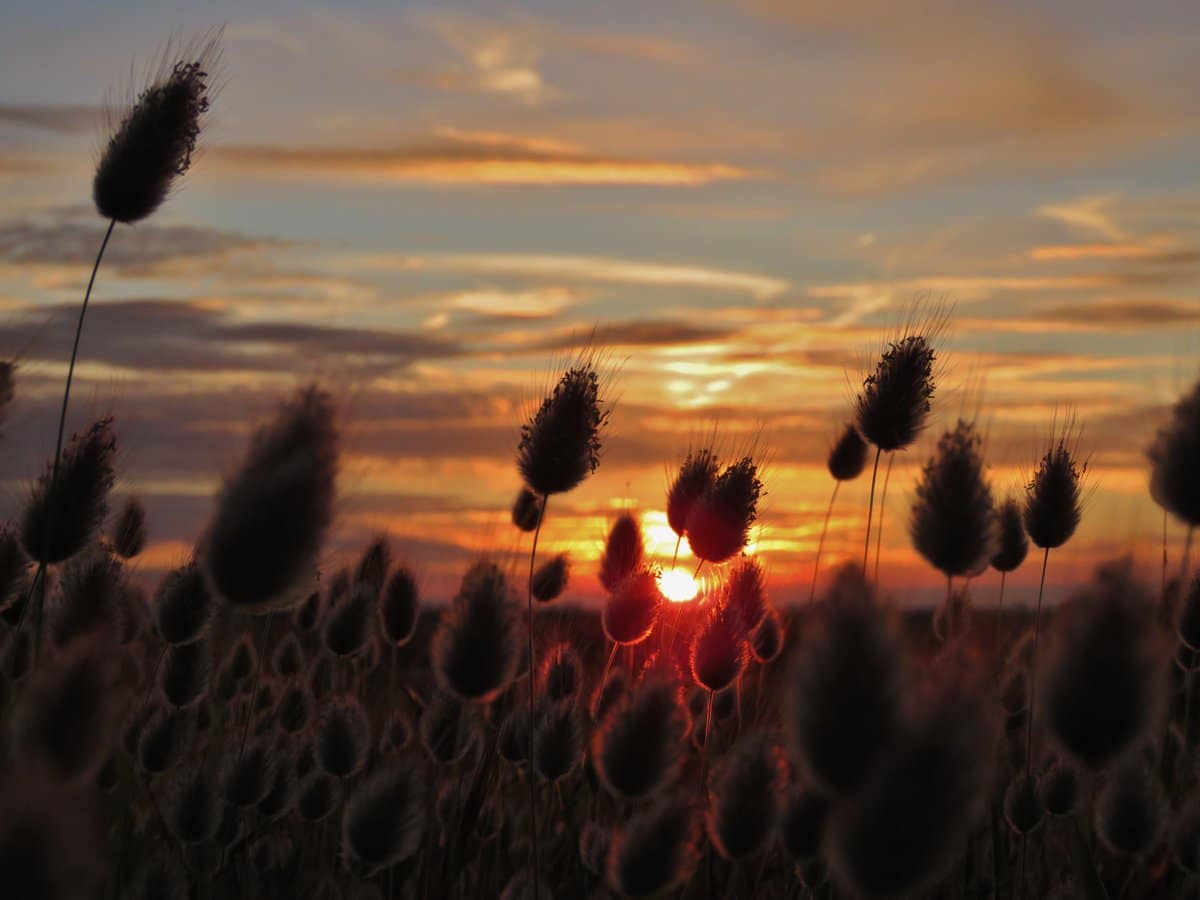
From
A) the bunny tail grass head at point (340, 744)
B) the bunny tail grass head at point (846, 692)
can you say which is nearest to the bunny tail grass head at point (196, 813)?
the bunny tail grass head at point (340, 744)

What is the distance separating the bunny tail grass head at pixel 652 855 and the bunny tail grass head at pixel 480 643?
0.70m

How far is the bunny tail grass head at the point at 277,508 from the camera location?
2703 millimetres

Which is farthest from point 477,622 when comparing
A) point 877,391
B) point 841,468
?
point 841,468

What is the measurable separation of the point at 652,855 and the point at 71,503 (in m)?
2.11

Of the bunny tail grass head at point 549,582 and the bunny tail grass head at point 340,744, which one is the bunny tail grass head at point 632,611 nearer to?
the bunny tail grass head at point 340,744

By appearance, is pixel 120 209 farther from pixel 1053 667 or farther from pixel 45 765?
pixel 1053 667

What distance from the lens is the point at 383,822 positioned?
406cm

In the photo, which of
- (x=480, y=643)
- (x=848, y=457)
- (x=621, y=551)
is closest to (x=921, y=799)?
(x=480, y=643)

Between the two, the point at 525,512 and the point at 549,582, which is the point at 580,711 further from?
the point at 525,512

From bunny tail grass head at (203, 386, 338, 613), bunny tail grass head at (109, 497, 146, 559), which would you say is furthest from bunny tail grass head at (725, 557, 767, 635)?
bunny tail grass head at (109, 497, 146, 559)

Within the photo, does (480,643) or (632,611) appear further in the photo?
(632,611)

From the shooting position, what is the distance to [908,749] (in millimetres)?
2295

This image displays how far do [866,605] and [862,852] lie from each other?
416 mm

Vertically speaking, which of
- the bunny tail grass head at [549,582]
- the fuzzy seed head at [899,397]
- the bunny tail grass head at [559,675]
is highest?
the fuzzy seed head at [899,397]
